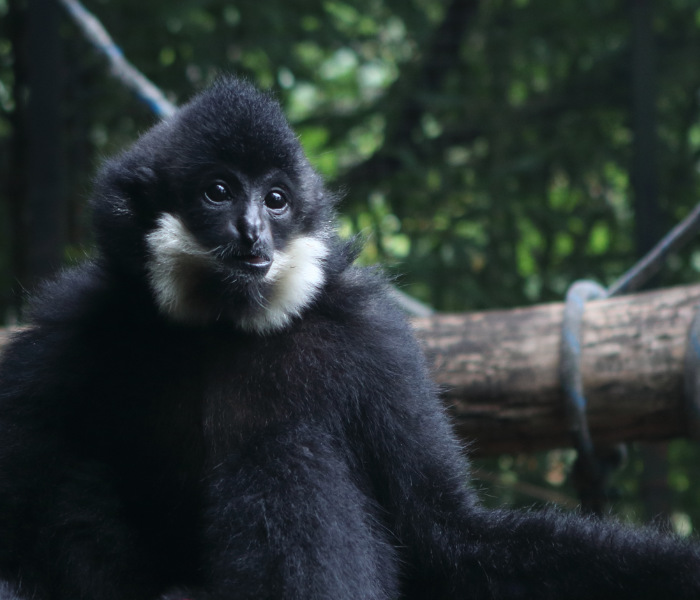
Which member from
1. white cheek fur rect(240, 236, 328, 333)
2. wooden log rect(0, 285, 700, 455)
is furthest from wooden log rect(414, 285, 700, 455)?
white cheek fur rect(240, 236, 328, 333)

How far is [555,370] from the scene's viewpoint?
3.04 meters

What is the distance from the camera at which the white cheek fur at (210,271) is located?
7.16ft

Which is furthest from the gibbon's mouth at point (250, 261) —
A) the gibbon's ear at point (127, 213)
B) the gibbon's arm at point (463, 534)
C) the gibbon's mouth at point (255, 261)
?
the gibbon's arm at point (463, 534)

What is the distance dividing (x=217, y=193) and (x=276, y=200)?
0.51 ft

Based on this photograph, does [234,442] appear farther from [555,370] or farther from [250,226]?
[555,370]

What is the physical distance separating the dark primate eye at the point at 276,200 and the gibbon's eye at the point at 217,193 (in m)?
0.11

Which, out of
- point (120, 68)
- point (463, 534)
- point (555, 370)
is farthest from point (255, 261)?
point (120, 68)

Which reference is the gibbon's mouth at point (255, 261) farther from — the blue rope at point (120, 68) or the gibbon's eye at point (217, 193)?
the blue rope at point (120, 68)

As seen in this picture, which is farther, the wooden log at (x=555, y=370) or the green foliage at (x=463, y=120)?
the green foliage at (x=463, y=120)

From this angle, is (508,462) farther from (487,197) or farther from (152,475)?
(152,475)

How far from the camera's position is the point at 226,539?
200 cm

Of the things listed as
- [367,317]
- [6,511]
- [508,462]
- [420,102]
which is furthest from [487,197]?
[6,511]

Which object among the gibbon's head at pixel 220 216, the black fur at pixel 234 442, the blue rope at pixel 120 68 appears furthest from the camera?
the blue rope at pixel 120 68

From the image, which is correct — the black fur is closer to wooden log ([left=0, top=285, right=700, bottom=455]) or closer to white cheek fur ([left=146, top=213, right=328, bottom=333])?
white cheek fur ([left=146, top=213, right=328, bottom=333])
